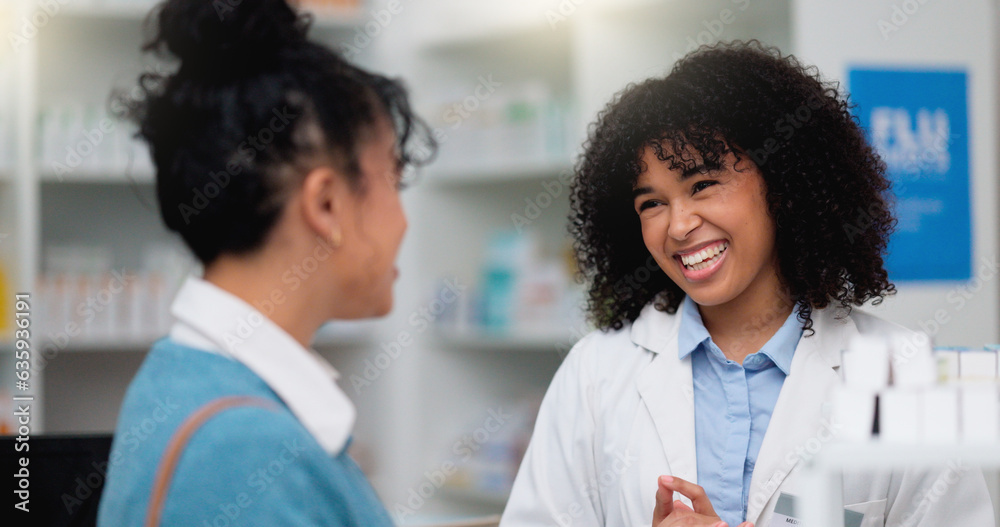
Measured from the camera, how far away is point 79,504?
1.37 metres

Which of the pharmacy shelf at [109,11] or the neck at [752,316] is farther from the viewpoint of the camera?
the pharmacy shelf at [109,11]

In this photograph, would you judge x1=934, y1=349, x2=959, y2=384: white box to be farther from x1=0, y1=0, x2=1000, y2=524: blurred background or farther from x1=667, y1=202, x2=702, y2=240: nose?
x1=0, y1=0, x2=1000, y2=524: blurred background

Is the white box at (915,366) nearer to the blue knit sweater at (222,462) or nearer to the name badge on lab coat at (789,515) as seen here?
the name badge on lab coat at (789,515)

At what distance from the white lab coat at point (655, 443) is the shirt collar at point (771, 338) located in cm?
2

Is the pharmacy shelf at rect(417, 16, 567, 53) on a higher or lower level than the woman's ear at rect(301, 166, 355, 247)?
higher

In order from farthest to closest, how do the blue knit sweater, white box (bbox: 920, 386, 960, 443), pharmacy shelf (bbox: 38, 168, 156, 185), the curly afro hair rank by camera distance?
pharmacy shelf (bbox: 38, 168, 156, 185)
the curly afro hair
white box (bbox: 920, 386, 960, 443)
the blue knit sweater

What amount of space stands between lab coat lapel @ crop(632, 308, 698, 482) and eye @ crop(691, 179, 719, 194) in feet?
0.85

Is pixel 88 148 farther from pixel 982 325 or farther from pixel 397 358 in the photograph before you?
pixel 982 325

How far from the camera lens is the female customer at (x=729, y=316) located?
1.46 meters

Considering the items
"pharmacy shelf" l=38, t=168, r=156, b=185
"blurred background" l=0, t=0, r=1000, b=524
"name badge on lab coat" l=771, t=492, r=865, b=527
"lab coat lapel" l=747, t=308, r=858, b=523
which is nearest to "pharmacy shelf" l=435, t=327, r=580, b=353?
"blurred background" l=0, t=0, r=1000, b=524

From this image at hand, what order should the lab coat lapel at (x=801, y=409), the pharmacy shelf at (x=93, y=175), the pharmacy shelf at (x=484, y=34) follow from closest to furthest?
the lab coat lapel at (x=801, y=409) → the pharmacy shelf at (x=93, y=175) → the pharmacy shelf at (x=484, y=34)

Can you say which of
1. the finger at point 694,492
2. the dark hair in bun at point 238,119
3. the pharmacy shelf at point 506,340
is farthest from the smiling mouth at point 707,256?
the pharmacy shelf at point 506,340

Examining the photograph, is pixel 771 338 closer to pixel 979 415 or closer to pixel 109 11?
pixel 979 415

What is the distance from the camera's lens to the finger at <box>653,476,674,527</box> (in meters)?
1.34
